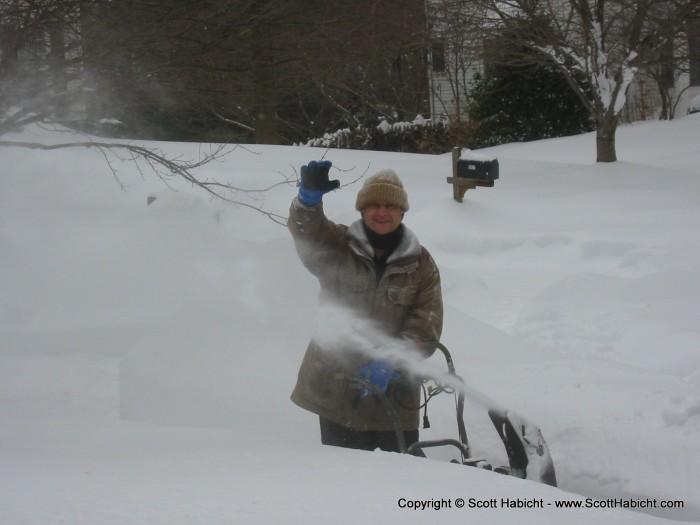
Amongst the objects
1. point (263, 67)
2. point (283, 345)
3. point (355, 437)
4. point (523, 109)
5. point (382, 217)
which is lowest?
point (283, 345)

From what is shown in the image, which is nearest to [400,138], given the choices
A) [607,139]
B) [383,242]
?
[607,139]

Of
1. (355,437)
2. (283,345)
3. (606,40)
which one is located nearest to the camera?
(355,437)

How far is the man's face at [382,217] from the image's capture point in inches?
139

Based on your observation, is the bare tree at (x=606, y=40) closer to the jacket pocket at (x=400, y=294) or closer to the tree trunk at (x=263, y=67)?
the tree trunk at (x=263, y=67)

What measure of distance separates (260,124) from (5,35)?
10.9 metres

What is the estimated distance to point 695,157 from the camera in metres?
13.6

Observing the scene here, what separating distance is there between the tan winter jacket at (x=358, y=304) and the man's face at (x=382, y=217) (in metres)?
0.06

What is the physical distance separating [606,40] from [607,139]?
1.41 m

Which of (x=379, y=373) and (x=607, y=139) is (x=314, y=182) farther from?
(x=607, y=139)

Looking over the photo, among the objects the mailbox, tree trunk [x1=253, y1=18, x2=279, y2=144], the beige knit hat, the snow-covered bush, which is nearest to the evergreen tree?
the snow-covered bush

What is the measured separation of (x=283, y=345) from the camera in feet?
20.2

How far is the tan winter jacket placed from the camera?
351 cm

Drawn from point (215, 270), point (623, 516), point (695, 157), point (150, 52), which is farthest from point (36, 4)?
point (695, 157)

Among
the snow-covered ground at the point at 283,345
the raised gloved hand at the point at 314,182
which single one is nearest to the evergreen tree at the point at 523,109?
the snow-covered ground at the point at 283,345
